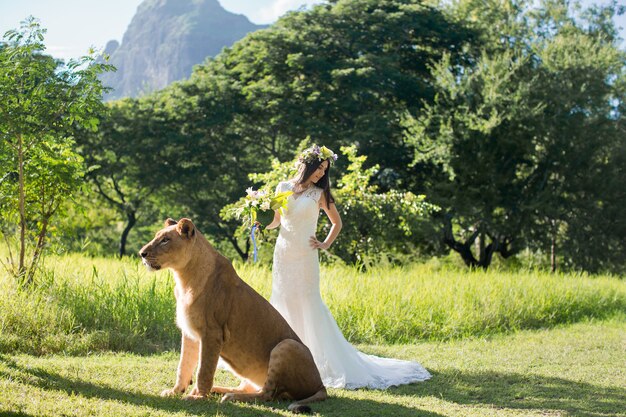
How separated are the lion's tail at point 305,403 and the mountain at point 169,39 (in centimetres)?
12386

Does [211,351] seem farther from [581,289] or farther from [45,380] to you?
[581,289]

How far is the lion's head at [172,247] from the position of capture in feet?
17.8

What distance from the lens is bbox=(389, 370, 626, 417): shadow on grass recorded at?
6871mm

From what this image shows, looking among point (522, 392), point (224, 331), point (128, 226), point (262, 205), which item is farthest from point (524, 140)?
point (224, 331)

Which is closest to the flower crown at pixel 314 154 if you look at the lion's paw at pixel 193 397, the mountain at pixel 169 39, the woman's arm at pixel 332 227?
the woman's arm at pixel 332 227

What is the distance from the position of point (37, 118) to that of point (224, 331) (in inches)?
171

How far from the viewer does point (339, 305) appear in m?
11.1

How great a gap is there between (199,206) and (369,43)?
9.07 meters

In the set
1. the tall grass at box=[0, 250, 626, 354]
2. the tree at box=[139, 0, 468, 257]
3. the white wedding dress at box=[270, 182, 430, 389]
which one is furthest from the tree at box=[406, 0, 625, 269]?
the white wedding dress at box=[270, 182, 430, 389]

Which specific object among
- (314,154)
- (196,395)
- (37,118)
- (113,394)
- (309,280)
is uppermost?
(37,118)

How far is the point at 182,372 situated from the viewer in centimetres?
599

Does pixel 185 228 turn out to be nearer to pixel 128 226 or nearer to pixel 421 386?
pixel 421 386

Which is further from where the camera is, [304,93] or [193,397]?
[304,93]

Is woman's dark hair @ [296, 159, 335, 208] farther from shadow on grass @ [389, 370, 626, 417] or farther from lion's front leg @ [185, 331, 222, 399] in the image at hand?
lion's front leg @ [185, 331, 222, 399]
